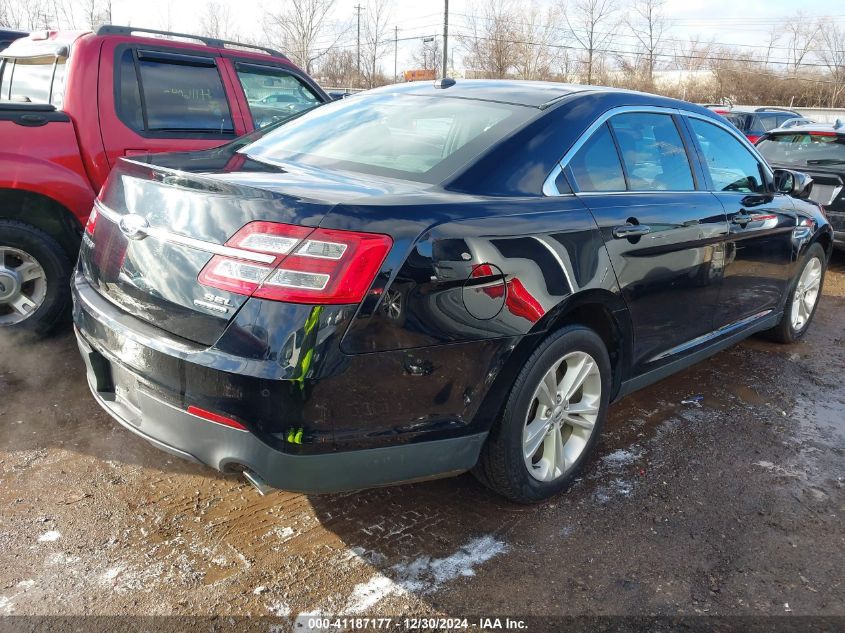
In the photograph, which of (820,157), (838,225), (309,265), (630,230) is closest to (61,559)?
(309,265)

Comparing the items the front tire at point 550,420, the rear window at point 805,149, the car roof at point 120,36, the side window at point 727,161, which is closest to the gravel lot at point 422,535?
the front tire at point 550,420

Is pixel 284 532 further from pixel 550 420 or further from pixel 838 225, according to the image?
pixel 838 225

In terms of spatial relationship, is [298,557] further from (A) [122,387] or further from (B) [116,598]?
(A) [122,387]

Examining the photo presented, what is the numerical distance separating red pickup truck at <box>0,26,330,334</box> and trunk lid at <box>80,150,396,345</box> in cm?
167

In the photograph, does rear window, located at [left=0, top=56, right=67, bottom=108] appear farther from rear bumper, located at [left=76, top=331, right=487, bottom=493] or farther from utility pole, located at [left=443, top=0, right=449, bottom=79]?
utility pole, located at [left=443, top=0, right=449, bottom=79]

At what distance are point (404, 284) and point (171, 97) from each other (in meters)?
3.30

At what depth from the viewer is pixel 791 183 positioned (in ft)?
15.3

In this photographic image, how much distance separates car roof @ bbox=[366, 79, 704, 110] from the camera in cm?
307

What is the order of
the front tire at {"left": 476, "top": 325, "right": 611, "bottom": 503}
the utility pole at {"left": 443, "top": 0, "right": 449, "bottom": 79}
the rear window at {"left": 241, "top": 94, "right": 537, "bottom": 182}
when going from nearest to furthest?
1. the front tire at {"left": 476, "top": 325, "right": 611, "bottom": 503}
2. the rear window at {"left": 241, "top": 94, "right": 537, "bottom": 182}
3. the utility pole at {"left": 443, "top": 0, "right": 449, "bottom": 79}

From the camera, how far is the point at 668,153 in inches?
140

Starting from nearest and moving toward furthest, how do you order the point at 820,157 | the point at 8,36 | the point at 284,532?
the point at 284,532, the point at 8,36, the point at 820,157

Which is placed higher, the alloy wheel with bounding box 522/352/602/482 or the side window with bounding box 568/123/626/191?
the side window with bounding box 568/123/626/191

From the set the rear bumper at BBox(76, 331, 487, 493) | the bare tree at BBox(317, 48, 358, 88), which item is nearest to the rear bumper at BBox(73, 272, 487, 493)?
the rear bumper at BBox(76, 331, 487, 493)

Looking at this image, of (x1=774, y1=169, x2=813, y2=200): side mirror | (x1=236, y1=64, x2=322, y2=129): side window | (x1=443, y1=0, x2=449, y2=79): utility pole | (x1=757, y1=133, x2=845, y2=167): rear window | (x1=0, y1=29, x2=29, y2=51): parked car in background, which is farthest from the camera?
(x1=443, y1=0, x2=449, y2=79): utility pole
